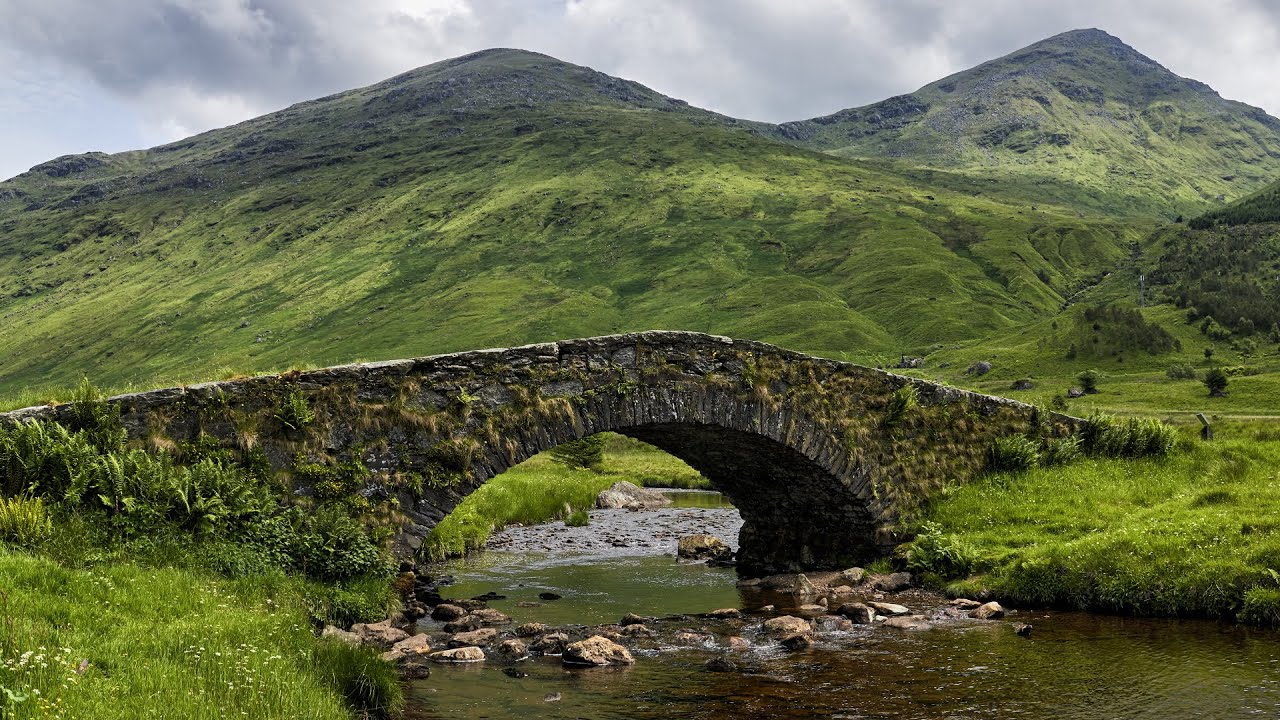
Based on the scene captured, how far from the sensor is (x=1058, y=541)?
18.6m

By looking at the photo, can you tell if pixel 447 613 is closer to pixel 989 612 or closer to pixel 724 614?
pixel 724 614

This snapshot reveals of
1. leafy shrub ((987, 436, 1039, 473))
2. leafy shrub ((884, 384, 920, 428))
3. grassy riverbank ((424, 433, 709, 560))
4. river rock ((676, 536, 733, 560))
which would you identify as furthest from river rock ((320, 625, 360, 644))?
leafy shrub ((987, 436, 1039, 473))

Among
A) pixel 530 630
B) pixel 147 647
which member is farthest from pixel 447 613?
pixel 147 647

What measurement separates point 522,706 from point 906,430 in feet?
43.5

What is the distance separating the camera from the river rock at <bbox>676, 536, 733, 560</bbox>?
2577 cm

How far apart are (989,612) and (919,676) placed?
4426mm

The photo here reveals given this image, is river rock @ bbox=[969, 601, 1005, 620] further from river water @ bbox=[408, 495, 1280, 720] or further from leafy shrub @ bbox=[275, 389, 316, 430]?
leafy shrub @ bbox=[275, 389, 316, 430]

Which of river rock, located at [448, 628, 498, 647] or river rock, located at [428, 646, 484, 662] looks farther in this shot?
river rock, located at [448, 628, 498, 647]

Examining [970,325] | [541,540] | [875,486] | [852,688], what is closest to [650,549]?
[541,540]

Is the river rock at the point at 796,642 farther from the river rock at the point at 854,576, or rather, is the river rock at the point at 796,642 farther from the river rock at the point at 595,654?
the river rock at the point at 854,576

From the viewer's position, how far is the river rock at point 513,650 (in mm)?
14141

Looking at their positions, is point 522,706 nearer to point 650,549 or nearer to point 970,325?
point 650,549

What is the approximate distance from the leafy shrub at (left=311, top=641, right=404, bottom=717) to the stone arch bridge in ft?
15.6

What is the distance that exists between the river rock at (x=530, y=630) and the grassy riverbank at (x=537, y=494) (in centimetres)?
976
